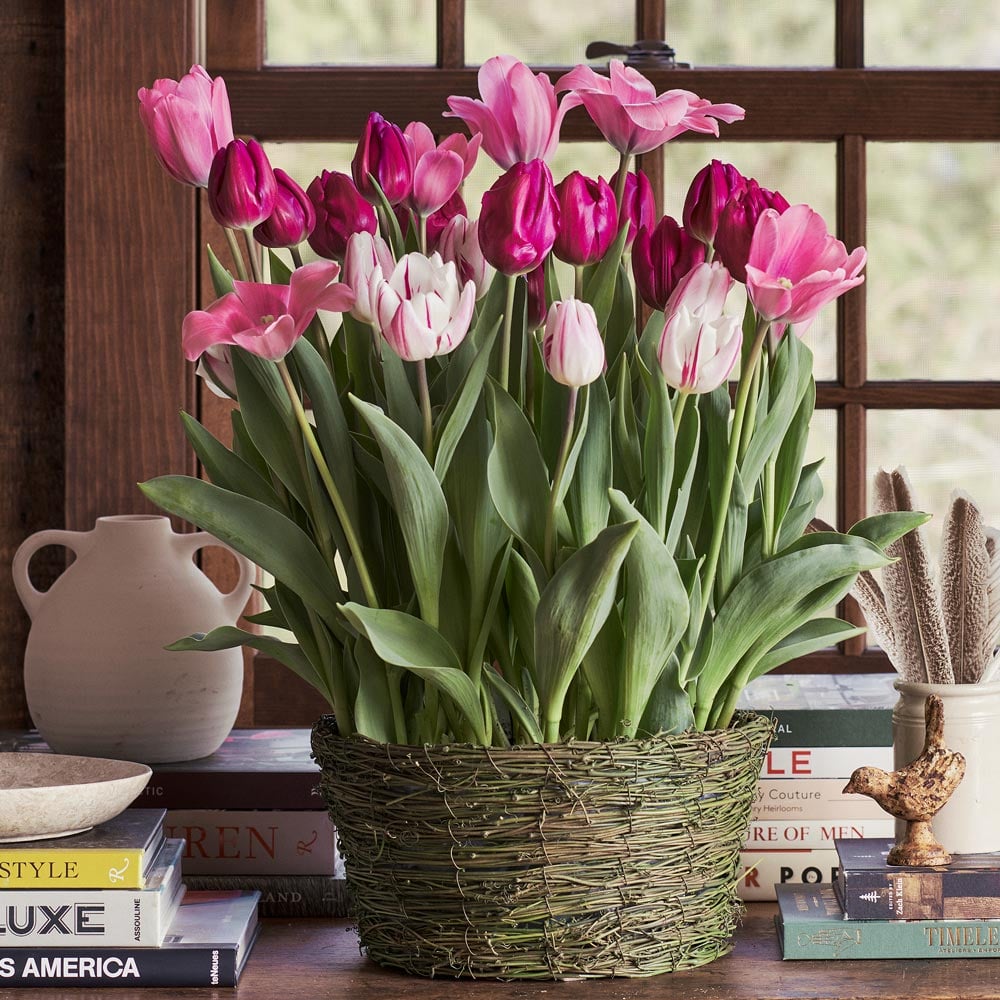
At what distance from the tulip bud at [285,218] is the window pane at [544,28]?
703 millimetres

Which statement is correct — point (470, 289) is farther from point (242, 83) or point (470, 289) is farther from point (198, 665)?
point (242, 83)

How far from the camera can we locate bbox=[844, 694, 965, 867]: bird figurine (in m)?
0.86

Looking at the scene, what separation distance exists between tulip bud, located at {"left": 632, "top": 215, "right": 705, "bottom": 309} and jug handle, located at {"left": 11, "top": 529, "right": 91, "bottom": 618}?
0.53 m

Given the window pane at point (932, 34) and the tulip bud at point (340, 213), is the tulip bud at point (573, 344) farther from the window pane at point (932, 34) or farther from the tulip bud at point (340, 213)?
the window pane at point (932, 34)

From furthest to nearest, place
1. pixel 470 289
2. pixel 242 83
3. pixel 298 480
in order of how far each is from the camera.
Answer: pixel 242 83 → pixel 298 480 → pixel 470 289

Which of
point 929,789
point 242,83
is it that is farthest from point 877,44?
point 929,789

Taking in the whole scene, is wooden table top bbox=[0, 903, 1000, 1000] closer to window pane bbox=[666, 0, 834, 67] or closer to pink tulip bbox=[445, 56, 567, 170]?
pink tulip bbox=[445, 56, 567, 170]

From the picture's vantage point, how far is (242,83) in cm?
140

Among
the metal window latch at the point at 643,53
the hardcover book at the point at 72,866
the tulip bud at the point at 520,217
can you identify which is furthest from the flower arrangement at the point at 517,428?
the metal window latch at the point at 643,53

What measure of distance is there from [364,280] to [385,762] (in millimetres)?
275

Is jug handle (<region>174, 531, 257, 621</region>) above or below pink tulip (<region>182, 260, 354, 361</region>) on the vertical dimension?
below

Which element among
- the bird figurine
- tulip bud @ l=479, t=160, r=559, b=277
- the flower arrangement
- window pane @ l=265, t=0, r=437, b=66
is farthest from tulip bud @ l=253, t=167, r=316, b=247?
window pane @ l=265, t=0, r=437, b=66

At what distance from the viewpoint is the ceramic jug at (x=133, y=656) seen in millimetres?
1034

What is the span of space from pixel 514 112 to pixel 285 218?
0.46ft
